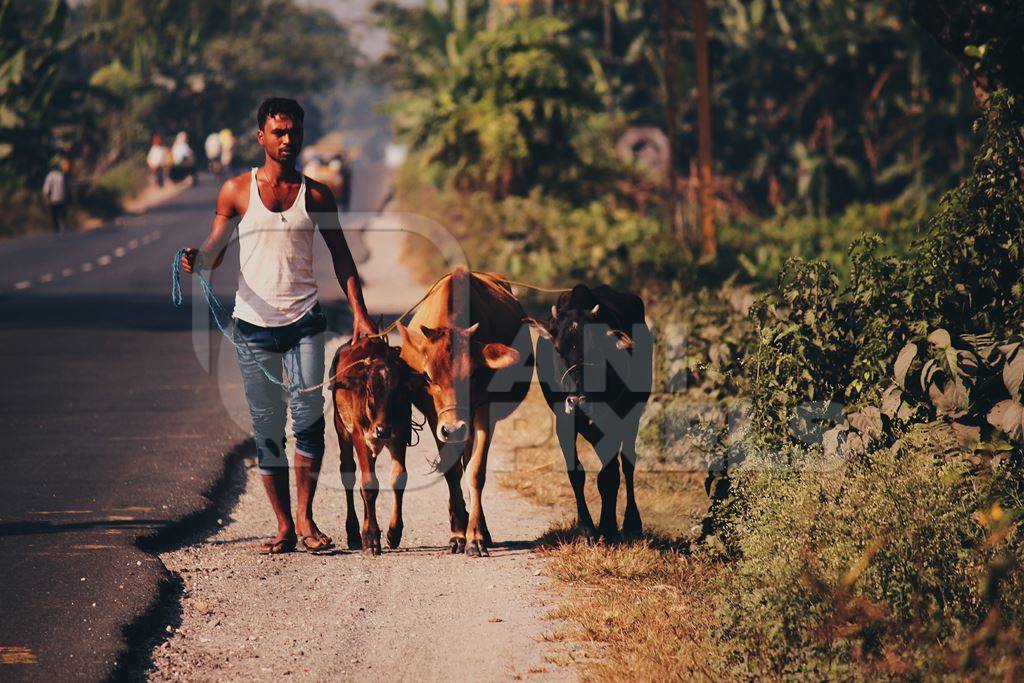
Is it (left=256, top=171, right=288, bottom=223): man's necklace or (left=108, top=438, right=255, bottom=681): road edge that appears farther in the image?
(left=256, top=171, right=288, bottom=223): man's necklace

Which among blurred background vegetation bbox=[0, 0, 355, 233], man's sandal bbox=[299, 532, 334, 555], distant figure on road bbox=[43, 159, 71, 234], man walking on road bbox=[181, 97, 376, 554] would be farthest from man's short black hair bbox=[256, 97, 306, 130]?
distant figure on road bbox=[43, 159, 71, 234]

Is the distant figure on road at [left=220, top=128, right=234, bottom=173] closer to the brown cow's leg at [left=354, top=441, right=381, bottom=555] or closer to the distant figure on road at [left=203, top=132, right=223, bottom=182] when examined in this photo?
the distant figure on road at [left=203, top=132, right=223, bottom=182]

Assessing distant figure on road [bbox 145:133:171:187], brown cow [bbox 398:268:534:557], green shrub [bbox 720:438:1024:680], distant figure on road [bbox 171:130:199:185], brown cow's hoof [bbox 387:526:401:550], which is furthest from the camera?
distant figure on road [bbox 171:130:199:185]

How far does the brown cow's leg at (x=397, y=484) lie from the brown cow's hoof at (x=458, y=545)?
34cm

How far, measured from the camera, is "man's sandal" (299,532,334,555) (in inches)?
322

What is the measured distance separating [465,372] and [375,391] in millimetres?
541

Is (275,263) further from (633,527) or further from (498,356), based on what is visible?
(633,527)

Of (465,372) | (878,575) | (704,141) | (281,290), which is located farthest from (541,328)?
(704,141)

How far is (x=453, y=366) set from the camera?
7562mm

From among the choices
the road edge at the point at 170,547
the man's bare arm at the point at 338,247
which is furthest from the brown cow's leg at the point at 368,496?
the road edge at the point at 170,547

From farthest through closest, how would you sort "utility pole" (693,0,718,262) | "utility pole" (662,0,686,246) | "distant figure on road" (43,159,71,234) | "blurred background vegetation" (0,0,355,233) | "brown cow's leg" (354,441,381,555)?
"blurred background vegetation" (0,0,355,233) < "distant figure on road" (43,159,71,234) < "utility pole" (662,0,686,246) < "utility pole" (693,0,718,262) < "brown cow's leg" (354,441,381,555)

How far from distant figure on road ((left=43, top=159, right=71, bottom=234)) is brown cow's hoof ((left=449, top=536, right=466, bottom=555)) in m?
28.8

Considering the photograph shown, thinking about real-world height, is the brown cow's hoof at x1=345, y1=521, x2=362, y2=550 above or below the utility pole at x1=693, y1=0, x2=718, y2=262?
below

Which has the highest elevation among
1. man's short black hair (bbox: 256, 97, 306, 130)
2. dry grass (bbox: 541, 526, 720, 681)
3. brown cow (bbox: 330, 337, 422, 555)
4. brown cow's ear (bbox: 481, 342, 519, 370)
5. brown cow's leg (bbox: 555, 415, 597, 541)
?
man's short black hair (bbox: 256, 97, 306, 130)
